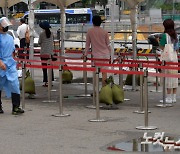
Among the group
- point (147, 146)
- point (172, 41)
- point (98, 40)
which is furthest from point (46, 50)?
point (147, 146)

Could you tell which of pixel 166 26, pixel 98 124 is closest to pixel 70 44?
pixel 166 26

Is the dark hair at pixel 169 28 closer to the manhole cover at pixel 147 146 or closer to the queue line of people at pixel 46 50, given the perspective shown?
the queue line of people at pixel 46 50

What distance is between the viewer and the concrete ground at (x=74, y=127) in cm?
899

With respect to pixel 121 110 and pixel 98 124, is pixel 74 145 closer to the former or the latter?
pixel 98 124

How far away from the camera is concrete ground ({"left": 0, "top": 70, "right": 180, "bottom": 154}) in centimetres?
899

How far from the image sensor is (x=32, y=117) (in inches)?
466

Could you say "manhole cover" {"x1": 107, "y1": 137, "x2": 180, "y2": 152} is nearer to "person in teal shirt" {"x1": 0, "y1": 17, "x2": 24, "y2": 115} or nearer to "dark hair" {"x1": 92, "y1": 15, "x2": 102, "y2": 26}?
"person in teal shirt" {"x1": 0, "y1": 17, "x2": 24, "y2": 115}

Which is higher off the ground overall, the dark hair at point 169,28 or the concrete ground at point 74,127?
the dark hair at point 169,28

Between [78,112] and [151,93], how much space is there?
3.96 m

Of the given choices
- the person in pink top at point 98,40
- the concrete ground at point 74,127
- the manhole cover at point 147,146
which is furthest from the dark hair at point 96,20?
the manhole cover at point 147,146

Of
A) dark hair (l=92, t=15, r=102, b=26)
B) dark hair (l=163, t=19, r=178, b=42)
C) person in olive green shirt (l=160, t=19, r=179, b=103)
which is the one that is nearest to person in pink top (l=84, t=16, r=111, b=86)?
dark hair (l=92, t=15, r=102, b=26)

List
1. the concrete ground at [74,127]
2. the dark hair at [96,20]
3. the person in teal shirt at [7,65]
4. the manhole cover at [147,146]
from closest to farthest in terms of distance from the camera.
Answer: the manhole cover at [147,146]
the concrete ground at [74,127]
the person in teal shirt at [7,65]
the dark hair at [96,20]

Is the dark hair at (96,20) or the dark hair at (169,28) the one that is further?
the dark hair at (96,20)

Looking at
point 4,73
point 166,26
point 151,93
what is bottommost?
point 151,93
